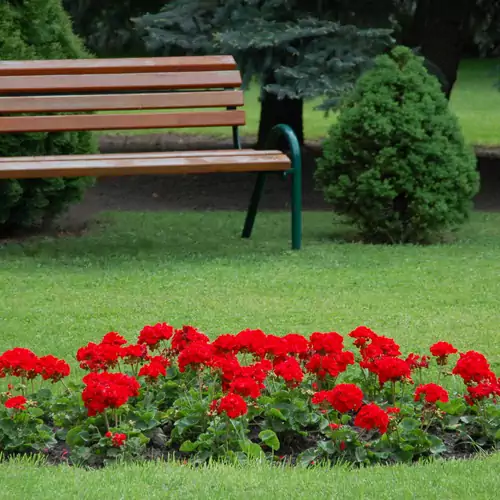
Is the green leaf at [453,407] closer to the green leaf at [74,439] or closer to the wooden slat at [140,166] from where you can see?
the green leaf at [74,439]

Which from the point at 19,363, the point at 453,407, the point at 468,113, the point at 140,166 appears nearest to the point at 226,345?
the point at 19,363

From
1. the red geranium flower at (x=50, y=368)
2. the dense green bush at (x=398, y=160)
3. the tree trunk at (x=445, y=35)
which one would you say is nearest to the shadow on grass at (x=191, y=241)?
the dense green bush at (x=398, y=160)

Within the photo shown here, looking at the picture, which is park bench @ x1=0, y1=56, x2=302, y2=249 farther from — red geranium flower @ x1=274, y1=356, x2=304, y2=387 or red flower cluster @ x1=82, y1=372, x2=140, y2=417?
red flower cluster @ x1=82, y1=372, x2=140, y2=417

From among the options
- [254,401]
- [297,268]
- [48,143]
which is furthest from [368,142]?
[254,401]

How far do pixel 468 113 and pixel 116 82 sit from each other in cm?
1197

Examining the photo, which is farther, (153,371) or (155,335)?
(155,335)

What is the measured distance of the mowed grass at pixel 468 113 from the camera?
1502 cm

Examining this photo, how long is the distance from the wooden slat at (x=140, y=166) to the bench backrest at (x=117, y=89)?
68cm

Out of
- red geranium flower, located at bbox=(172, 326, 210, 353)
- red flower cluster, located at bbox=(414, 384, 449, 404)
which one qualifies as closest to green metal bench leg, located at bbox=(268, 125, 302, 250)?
red geranium flower, located at bbox=(172, 326, 210, 353)

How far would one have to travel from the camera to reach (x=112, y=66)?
766 cm

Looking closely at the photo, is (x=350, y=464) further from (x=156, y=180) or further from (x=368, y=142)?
(x=156, y=180)

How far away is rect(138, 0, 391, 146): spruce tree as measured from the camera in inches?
377

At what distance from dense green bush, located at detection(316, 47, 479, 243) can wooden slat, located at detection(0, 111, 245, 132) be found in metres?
0.81

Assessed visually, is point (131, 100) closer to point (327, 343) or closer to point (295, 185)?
point (295, 185)
